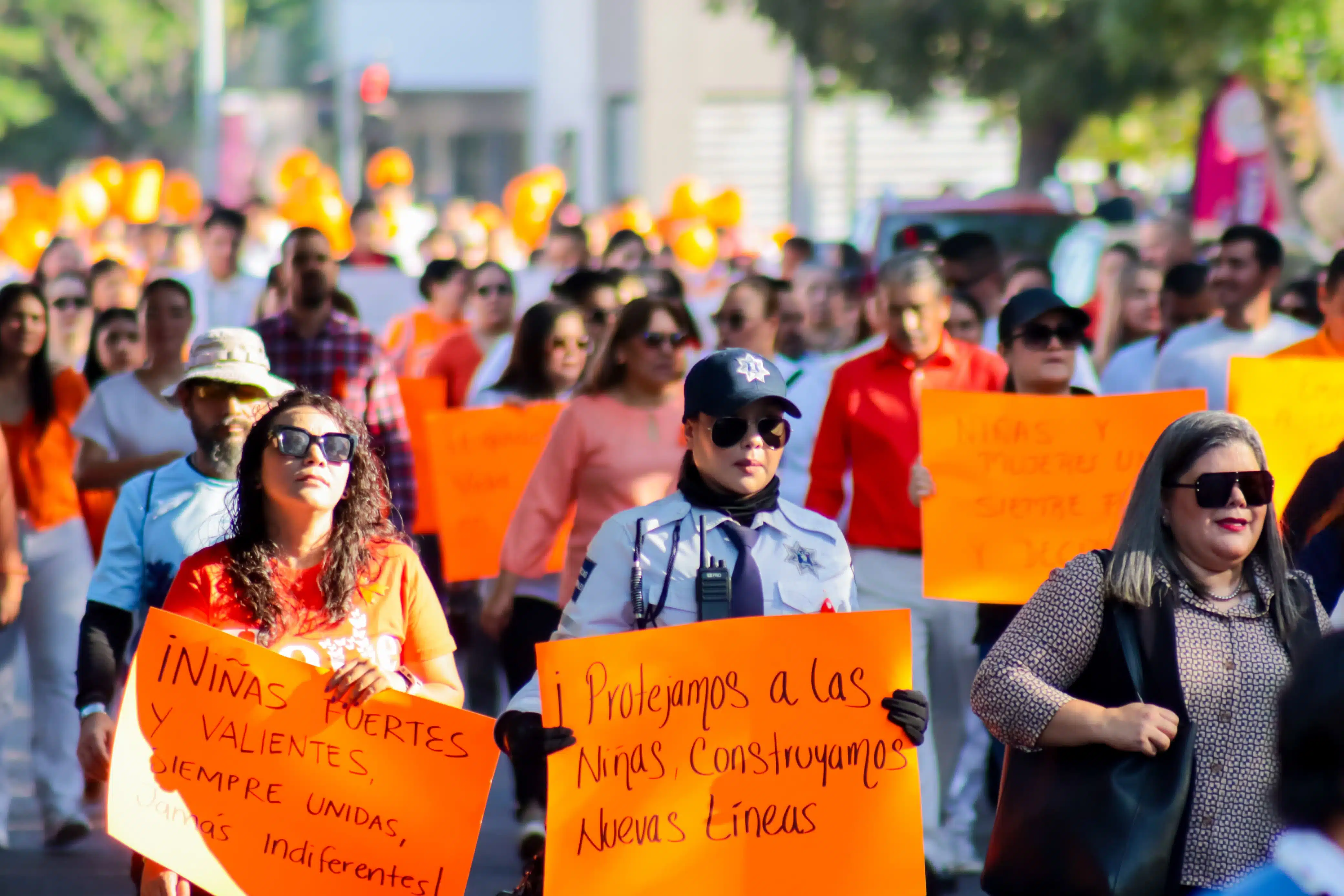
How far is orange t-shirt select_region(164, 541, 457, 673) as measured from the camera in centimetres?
403

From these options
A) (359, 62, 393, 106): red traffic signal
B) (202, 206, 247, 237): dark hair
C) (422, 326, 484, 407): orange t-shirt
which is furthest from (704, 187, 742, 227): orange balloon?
(422, 326, 484, 407): orange t-shirt

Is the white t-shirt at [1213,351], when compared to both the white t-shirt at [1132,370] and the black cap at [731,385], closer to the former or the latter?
the white t-shirt at [1132,370]

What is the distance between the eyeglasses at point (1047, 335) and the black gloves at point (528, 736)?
282 cm

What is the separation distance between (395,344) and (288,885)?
313 inches

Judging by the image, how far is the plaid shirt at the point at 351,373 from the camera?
750cm

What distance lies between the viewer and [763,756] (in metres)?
4.01

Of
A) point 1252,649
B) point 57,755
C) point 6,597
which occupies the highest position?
point 1252,649

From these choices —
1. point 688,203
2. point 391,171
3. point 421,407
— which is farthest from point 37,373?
point 391,171

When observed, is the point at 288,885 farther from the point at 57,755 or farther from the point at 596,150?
the point at 596,150

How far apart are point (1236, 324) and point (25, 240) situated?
14254mm

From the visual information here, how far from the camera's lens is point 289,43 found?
73.6 m

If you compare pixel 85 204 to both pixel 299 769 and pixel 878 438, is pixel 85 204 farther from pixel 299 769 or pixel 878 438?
pixel 299 769

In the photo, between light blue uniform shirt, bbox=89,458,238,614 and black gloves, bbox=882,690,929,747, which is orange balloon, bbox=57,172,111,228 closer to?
light blue uniform shirt, bbox=89,458,238,614

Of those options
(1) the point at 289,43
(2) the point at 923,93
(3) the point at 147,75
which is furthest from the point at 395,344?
(1) the point at 289,43
